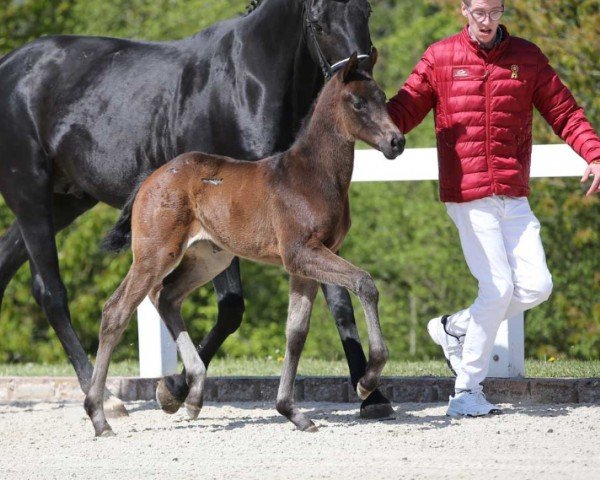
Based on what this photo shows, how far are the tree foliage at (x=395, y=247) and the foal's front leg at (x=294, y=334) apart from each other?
8465 mm

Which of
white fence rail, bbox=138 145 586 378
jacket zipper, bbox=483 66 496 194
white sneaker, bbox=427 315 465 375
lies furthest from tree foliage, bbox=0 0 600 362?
jacket zipper, bbox=483 66 496 194

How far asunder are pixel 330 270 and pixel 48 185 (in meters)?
2.49

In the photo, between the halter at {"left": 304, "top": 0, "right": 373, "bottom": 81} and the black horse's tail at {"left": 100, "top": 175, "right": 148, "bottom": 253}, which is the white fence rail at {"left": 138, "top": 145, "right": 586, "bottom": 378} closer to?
the black horse's tail at {"left": 100, "top": 175, "right": 148, "bottom": 253}

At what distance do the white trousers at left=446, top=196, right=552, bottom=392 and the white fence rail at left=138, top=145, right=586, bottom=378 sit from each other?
1129mm

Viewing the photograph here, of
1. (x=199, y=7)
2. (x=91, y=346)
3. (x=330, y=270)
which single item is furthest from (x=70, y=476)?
(x=199, y=7)

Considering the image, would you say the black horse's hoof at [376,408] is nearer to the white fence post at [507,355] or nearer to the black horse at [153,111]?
the black horse at [153,111]

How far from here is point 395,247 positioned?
20906mm

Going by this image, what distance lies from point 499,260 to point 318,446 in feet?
4.53

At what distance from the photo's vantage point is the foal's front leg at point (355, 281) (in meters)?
6.02

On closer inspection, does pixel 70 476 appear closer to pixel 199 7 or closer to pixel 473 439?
pixel 473 439

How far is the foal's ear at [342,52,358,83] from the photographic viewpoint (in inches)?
238

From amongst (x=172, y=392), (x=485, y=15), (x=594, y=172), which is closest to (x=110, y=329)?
(x=172, y=392)

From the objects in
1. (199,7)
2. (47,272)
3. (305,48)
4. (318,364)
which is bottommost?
(318,364)

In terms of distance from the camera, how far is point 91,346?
739 inches
